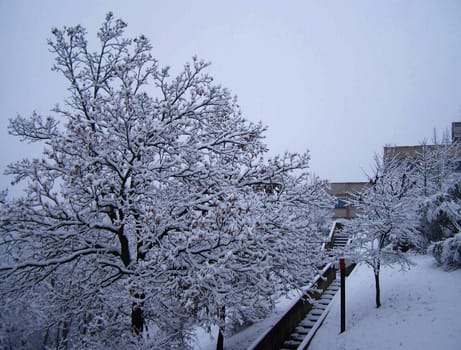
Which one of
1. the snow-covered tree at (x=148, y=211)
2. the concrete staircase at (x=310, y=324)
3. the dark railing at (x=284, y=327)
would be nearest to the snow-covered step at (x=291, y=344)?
the concrete staircase at (x=310, y=324)

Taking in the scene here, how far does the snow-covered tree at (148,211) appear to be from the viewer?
5199 mm

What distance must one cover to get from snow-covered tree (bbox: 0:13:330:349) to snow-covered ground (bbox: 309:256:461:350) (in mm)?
4100


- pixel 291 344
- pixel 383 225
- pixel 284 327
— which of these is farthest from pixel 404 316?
pixel 284 327

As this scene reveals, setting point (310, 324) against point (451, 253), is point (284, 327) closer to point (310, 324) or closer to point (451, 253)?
point (310, 324)

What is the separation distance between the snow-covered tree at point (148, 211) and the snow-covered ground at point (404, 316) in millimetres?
4100

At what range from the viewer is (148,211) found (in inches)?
200

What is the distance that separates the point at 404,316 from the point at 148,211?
9.28 meters

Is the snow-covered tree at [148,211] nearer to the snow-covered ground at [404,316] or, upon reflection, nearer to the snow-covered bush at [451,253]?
the snow-covered ground at [404,316]

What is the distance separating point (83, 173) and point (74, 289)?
2.87 meters

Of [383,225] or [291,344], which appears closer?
[291,344]

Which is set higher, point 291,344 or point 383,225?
point 383,225

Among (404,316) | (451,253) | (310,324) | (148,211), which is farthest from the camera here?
(451,253)

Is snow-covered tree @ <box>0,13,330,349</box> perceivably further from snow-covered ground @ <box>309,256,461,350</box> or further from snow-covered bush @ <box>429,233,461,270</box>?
snow-covered bush @ <box>429,233,461,270</box>

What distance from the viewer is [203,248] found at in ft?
17.5
